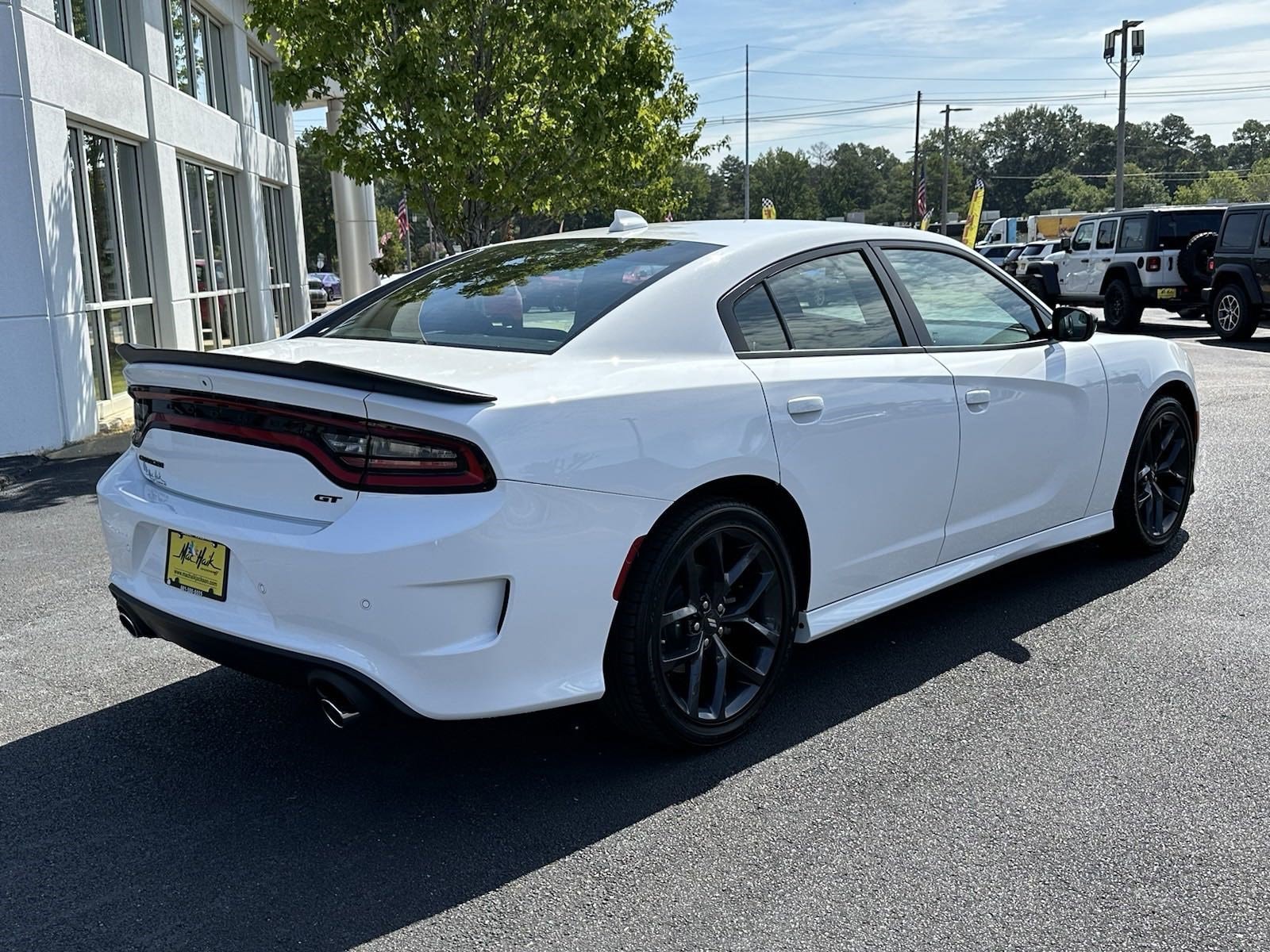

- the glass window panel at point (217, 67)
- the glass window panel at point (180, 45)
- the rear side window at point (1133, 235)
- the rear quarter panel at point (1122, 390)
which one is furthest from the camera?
the rear side window at point (1133, 235)

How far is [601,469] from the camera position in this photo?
3.17m

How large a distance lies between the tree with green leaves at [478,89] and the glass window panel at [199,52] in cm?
263

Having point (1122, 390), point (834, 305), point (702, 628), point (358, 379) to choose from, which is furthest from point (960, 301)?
point (358, 379)

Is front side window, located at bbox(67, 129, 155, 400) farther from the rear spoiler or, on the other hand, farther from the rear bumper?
the rear bumper

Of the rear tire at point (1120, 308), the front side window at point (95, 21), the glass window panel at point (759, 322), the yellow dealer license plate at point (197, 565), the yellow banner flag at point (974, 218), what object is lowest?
the rear tire at point (1120, 308)

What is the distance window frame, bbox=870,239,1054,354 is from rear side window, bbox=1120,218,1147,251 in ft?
55.1

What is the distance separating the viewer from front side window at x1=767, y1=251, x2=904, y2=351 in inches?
156

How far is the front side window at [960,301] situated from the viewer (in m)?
4.44

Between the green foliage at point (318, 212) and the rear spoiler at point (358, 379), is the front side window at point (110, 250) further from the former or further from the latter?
the green foliage at point (318, 212)

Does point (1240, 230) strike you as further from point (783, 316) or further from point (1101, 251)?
point (783, 316)

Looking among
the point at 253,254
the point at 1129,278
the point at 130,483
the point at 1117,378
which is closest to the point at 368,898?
the point at 130,483

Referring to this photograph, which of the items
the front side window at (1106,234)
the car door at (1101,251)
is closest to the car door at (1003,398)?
the car door at (1101,251)

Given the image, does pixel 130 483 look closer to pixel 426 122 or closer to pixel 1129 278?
pixel 426 122

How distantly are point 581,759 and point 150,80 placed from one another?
37.7ft
